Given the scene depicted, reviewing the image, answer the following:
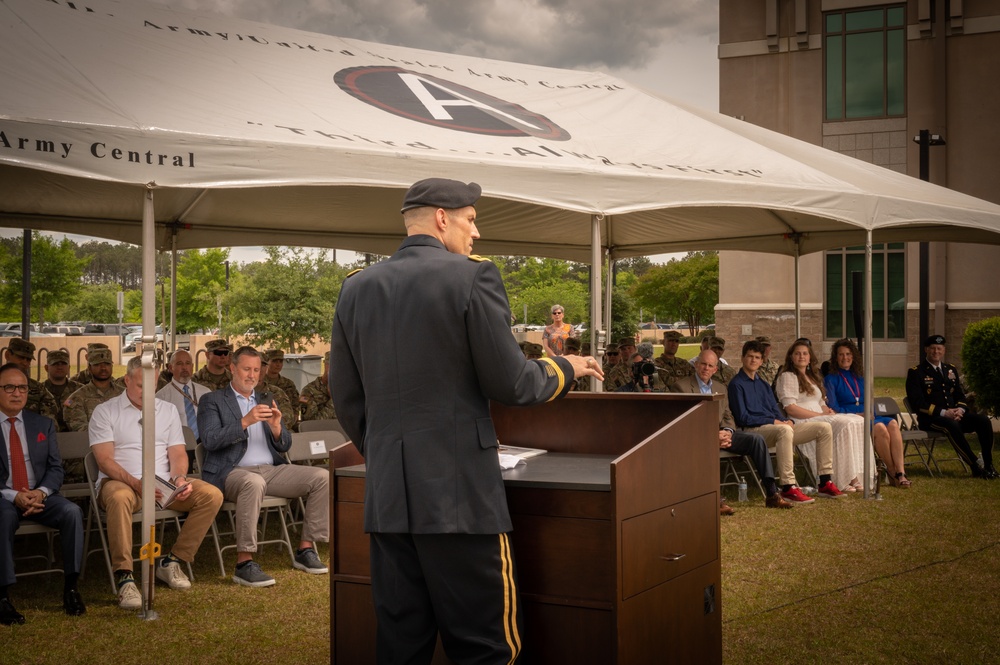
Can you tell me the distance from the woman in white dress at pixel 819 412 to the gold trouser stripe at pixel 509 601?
7304 millimetres

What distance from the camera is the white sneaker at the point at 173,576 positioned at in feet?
21.1

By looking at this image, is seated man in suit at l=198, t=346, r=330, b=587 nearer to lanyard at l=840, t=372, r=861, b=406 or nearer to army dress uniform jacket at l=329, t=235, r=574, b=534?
army dress uniform jacket at l=329, t=235, r=574, b=534

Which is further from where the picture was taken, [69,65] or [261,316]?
Answer: [261,316]

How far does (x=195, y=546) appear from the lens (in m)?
6.62

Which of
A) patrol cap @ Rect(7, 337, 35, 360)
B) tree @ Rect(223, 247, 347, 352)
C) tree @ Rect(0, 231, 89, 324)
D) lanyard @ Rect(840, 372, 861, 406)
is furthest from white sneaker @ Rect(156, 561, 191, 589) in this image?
tree @ Rect(223, 247, 347, 352)

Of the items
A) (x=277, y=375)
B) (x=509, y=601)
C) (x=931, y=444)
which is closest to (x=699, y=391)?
(x=931, y=444)

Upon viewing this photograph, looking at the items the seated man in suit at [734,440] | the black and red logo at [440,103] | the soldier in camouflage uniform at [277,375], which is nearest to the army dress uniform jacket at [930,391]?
the seated man in suit at [734,440]

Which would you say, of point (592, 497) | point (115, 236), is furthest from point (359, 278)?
point (115, 236)

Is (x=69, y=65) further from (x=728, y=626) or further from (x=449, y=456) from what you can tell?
(x=728, y=626)

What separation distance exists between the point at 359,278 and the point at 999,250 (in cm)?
2614

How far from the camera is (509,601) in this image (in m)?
3.27

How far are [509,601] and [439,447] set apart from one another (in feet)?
1.89

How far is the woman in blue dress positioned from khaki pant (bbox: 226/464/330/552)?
5989 millimetres

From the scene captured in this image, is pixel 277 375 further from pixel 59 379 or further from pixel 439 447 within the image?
pixel 439 447
